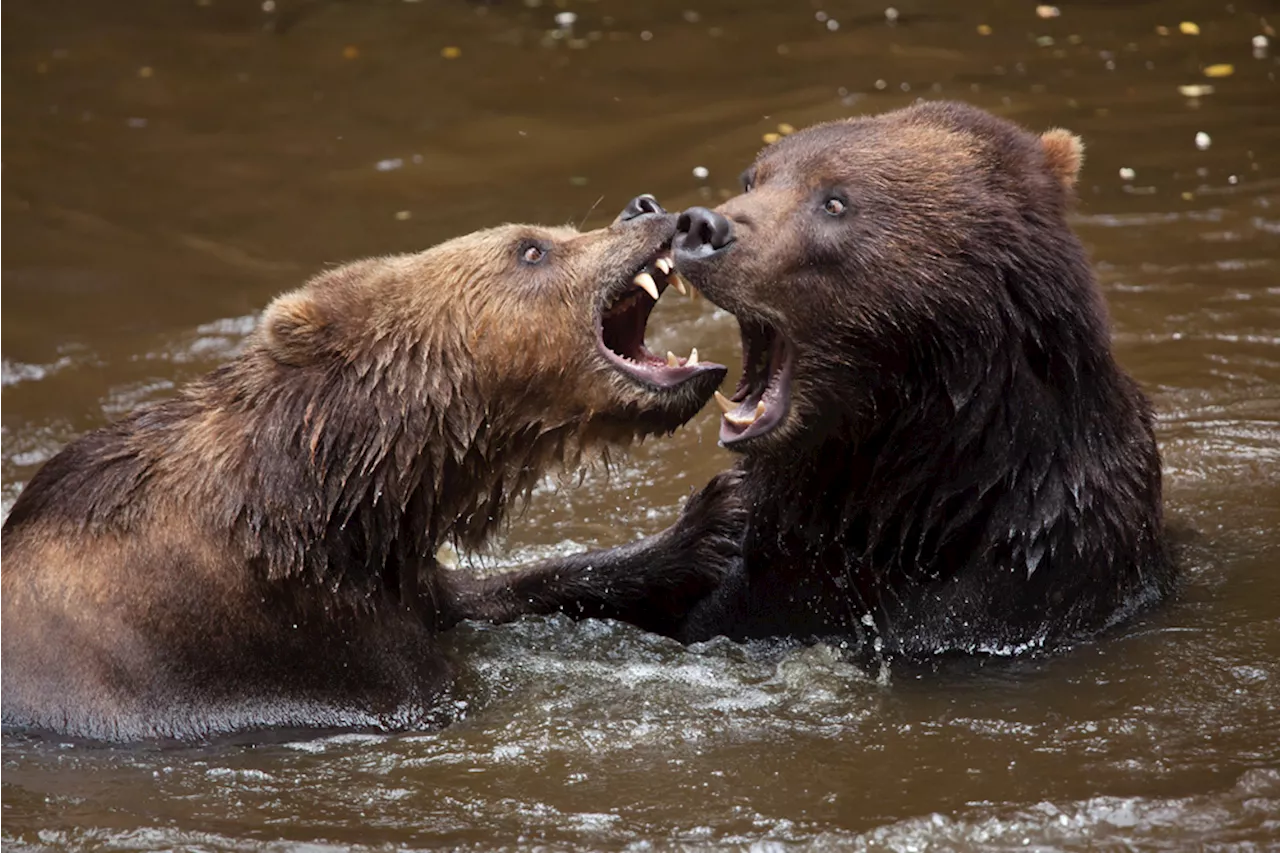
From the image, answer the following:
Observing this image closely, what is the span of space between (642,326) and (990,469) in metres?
1.50

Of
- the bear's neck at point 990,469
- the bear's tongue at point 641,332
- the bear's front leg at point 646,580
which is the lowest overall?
the bear's front leg at point 646,580

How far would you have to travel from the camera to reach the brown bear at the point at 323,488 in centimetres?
683

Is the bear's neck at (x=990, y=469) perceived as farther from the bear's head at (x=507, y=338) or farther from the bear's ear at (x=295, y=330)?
the bear's ear at (x=295, y=330)

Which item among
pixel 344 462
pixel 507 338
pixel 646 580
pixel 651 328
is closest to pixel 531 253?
pixel 507 338

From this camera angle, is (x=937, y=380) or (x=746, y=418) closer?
(x=937, y=380)

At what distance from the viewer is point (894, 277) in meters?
6.78

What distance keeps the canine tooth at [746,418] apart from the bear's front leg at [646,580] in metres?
0.83

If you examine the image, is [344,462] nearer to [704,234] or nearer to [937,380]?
[704,234]

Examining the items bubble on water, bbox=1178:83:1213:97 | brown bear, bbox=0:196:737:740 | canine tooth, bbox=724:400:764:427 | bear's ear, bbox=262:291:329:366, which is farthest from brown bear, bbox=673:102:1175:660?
bubble on water, bbox=1178:83:1213:97

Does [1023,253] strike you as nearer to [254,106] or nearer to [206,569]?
[206,569]

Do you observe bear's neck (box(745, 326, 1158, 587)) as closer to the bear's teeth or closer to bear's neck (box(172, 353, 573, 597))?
the bear's teeth

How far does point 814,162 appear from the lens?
708cm

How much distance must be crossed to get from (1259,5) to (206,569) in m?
12.3

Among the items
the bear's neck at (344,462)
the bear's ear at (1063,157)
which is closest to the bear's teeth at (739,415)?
the bear's neck at (344,462)
